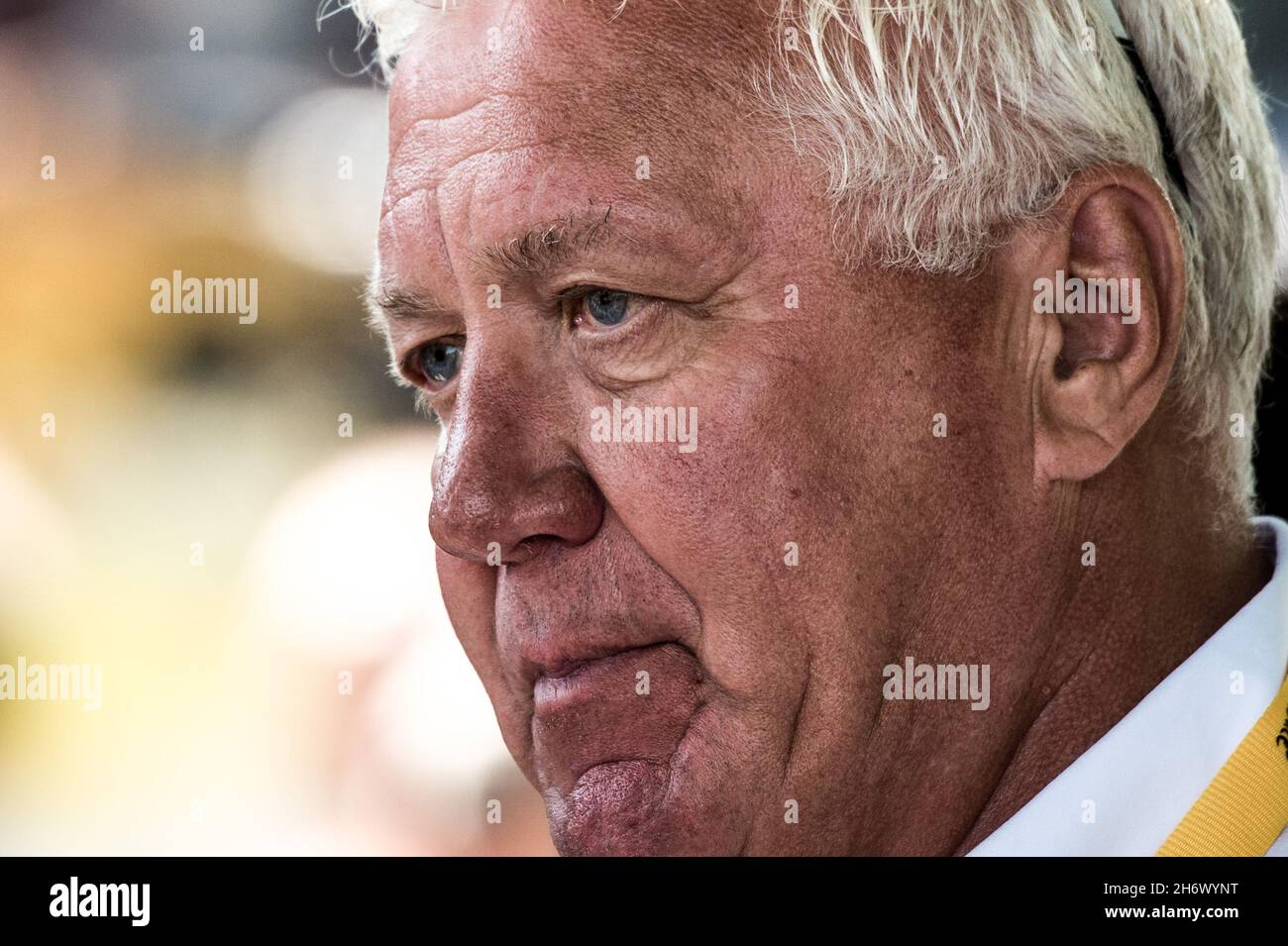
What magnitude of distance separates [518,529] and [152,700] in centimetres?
102

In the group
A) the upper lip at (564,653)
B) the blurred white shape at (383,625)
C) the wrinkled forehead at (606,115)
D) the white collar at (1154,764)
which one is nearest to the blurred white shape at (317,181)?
the blurred white shape at (383,625)

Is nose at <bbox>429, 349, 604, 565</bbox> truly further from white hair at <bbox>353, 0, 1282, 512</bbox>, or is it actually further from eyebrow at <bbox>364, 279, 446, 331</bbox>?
white hair at <bbox>353, 0, 1282, 512</bbox>

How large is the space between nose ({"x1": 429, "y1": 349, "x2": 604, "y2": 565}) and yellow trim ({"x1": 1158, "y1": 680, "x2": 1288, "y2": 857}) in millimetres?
664

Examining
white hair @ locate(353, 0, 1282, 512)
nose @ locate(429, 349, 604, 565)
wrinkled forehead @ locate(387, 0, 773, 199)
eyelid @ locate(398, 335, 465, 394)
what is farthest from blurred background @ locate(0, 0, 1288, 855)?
white hair @ locate(353, 0, 1282, 512)

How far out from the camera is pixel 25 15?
6.55ft

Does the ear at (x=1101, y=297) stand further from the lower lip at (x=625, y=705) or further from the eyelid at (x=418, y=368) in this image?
the eyelid at (x=418, y=368)

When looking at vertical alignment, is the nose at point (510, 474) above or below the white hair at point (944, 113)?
below

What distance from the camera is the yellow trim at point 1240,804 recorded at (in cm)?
127

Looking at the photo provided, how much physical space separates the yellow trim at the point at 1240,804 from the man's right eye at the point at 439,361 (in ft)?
3.07

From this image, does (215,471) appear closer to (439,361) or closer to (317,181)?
(317,181)

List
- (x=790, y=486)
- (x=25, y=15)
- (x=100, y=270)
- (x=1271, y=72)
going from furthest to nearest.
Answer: (x=100, y=270) → (x=25, y=15) → (x=1271, y=72) → (x=790, y=486)

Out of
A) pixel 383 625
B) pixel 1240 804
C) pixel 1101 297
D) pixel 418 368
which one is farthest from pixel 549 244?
pixel 383 625

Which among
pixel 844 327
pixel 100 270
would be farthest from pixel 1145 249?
pixel 100 270
